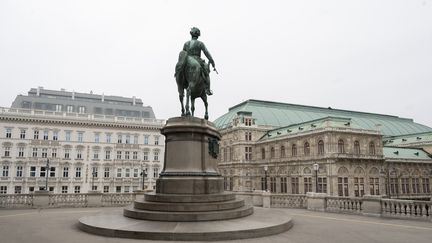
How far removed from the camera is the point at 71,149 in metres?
61.5

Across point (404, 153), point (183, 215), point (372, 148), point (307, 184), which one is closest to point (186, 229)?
point (183, 215)

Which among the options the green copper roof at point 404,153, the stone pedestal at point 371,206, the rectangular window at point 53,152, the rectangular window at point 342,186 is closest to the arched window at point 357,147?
the rectangular window at point 342,186

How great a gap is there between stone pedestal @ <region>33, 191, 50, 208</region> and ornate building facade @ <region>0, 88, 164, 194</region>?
116ft

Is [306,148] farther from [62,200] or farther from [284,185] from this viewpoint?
[62,200]

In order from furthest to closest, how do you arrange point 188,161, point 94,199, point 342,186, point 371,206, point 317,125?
point 317,125 < point 342,186 < point 94,199 < point 371,206 < point 188,161

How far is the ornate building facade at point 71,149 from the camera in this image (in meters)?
57.6

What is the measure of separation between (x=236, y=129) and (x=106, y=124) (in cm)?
2807

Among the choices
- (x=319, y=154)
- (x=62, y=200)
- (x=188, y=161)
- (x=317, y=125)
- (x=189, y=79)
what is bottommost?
(x=62, y=200)

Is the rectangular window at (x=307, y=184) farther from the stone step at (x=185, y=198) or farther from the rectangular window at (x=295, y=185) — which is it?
the stone step at (x=185, y=198)

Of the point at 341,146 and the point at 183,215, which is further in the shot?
Result: the point at 341,146

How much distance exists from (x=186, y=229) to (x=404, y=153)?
64668mm

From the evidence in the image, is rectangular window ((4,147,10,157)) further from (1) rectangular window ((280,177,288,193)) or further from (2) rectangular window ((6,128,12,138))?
(1) rectangular window ((280,177,288,193))

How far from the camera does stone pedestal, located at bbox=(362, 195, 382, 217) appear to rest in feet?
56.5

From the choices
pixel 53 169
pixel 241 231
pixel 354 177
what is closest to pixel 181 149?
pixel 241 231
